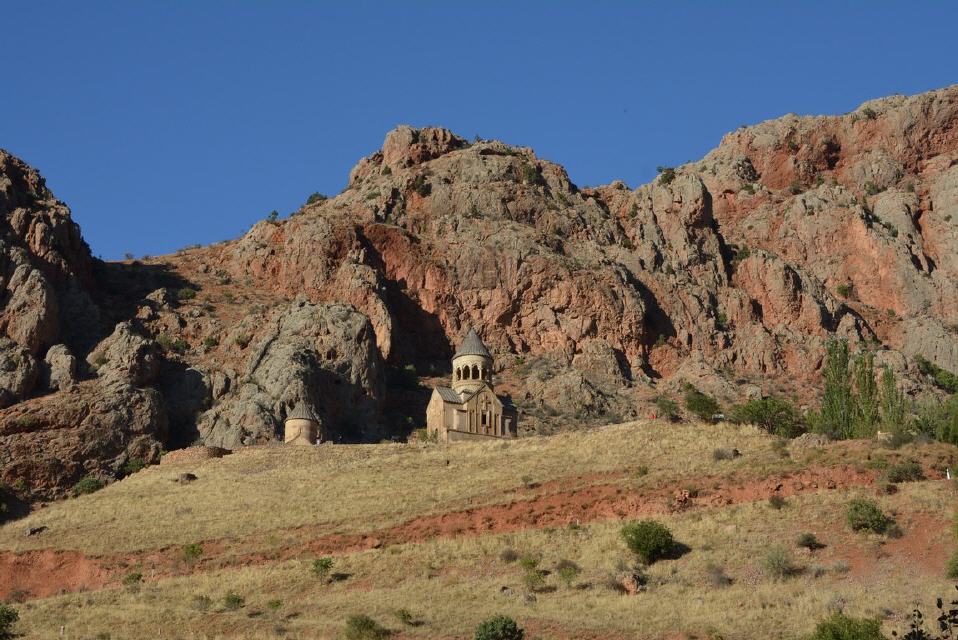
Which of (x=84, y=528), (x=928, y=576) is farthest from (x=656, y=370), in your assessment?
(x=928, y=576)

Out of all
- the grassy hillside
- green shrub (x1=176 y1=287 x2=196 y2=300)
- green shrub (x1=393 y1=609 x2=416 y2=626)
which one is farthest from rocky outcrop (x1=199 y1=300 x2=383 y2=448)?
green shrub (x1=393 y1=609 x2=416 y2=626)

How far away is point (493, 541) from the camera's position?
45.2 meters

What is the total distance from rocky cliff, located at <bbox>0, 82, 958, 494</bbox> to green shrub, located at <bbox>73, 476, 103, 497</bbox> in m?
0.78

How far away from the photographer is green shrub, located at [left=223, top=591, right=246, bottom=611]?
3971 centimetres

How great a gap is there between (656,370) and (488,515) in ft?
136

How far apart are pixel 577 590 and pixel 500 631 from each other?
280 inches

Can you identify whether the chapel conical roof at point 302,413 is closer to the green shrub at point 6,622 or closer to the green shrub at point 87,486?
the green shrub at point 87,486

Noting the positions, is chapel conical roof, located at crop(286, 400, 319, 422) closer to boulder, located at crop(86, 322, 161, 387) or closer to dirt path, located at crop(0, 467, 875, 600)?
boulder, located at crop(86, 322, 161, 387)

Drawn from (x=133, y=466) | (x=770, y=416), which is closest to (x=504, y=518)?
(x=770, y=416)

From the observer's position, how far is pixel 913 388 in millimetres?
80688

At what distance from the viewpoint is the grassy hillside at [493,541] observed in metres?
35.9

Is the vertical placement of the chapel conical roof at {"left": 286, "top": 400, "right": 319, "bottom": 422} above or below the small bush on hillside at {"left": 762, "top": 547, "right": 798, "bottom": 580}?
above

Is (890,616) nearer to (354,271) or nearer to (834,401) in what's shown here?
(834,401)

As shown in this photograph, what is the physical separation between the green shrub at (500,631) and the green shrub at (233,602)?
10720mm
